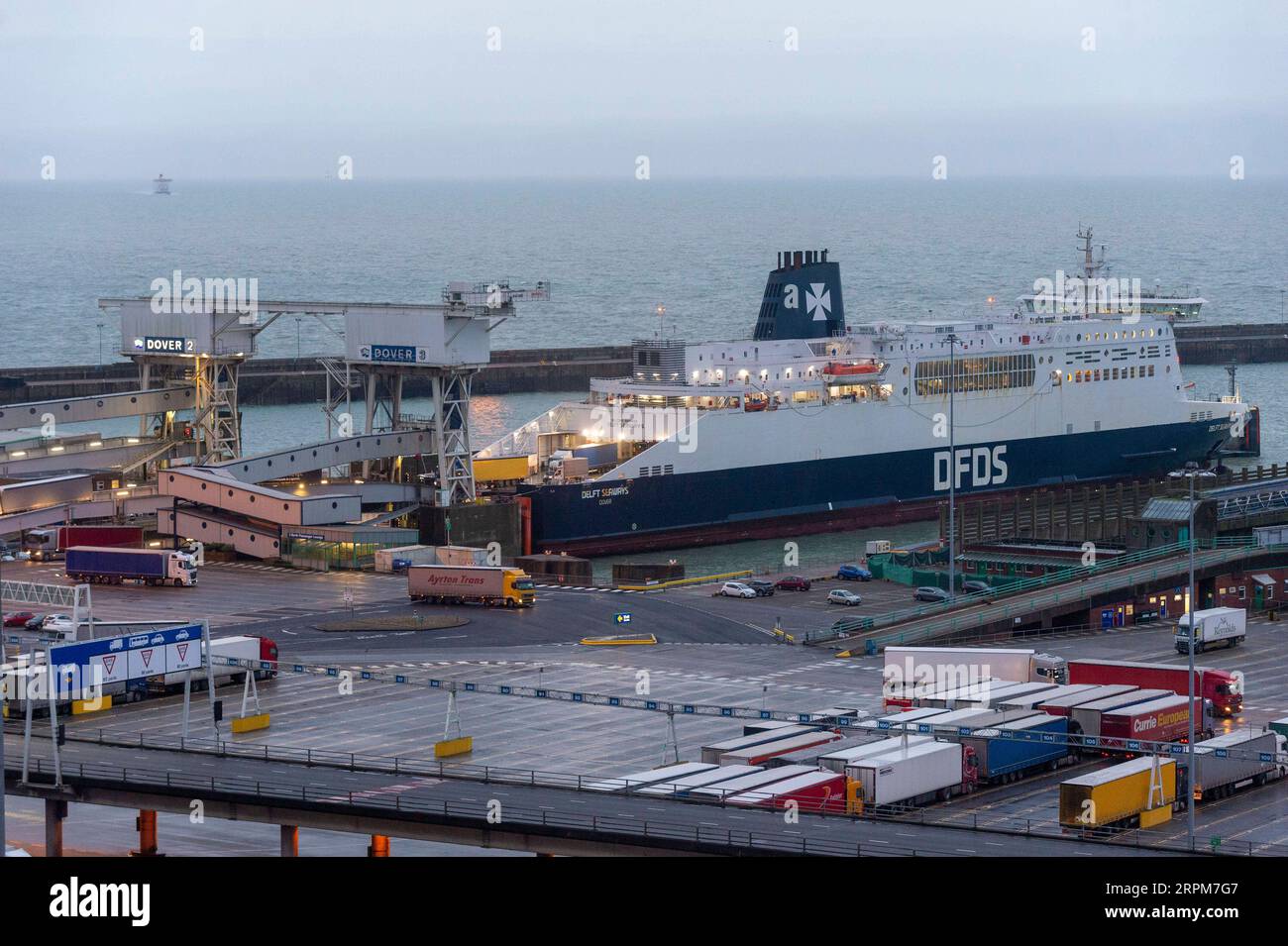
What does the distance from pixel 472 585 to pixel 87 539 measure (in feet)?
45.1

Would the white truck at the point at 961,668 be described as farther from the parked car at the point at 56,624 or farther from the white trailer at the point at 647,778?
the parked car at the point at 56,624

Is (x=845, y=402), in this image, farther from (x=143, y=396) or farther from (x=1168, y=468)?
(x=143, y=396)

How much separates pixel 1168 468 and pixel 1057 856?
202 feet

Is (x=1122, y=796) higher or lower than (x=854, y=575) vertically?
lower

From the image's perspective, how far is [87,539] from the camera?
58844 mm

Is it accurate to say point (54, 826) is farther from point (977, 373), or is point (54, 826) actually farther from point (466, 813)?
point (977, 373)

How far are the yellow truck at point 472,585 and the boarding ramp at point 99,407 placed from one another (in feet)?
64.3

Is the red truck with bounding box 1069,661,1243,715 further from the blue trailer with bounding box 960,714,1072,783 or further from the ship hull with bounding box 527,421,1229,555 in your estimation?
the ship hull with bounding box 527,421,1229,555

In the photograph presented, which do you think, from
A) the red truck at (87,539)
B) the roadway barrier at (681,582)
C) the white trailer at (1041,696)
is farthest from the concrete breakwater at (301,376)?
the white trailer at (1041,696)

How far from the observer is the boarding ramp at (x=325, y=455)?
6272 centimetres

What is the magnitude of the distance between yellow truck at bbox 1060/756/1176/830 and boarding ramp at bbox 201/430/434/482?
36853 mm

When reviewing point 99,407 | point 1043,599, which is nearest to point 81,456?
point 99,407

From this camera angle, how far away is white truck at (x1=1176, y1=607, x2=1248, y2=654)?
155 ft

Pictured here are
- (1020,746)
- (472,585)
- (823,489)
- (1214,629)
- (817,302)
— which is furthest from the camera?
(817,302)
